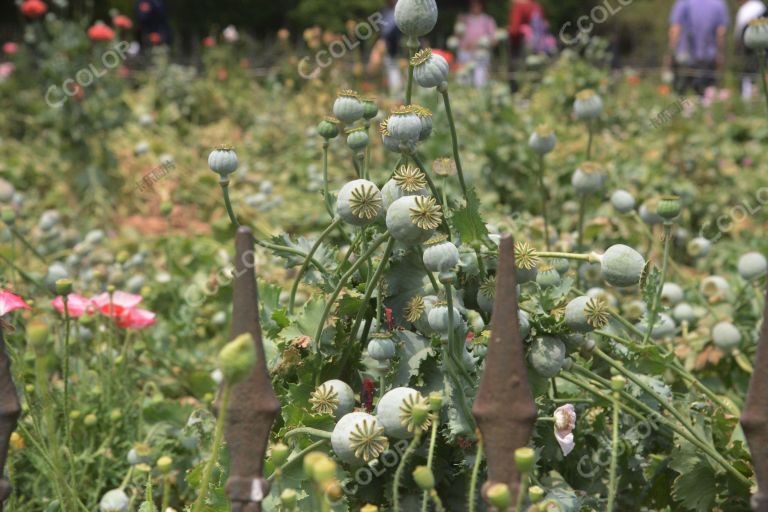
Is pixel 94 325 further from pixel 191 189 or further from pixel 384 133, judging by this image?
pixel 191 189

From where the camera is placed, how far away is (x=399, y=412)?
964 millimetres

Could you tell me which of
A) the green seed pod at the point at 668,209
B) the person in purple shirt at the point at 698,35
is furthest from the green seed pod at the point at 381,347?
the person in purple shirt at the point at 698,35

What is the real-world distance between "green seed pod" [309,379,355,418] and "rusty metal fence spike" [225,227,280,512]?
0.63 feet

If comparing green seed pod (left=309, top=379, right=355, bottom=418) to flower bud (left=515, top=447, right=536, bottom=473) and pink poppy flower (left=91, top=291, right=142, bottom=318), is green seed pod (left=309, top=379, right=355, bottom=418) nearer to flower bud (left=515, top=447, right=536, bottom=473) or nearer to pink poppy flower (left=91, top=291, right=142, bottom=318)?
flower bud (left=515, top=447, right=536, bottom=473)

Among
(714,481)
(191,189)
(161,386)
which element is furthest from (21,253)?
(714,481)

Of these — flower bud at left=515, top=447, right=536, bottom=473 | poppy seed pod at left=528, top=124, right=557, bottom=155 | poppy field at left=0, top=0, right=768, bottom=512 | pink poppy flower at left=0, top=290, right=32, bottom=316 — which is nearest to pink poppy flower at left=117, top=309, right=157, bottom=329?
poppy field at left=0, top=0, right=768, bottom=512

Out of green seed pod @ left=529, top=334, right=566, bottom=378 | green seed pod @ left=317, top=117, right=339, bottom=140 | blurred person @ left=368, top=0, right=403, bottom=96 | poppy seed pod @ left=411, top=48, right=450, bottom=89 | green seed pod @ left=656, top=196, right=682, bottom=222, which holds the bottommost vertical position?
green seed pod @ left=529, top=334, right=566, bottom=378

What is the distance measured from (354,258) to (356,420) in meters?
0.41

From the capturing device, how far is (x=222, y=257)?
2830 mm

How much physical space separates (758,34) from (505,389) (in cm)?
111

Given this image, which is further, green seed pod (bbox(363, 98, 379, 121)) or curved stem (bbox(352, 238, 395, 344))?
green seed pod (bbox(363, 98, 379, 121))

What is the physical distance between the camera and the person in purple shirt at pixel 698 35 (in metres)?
7.32

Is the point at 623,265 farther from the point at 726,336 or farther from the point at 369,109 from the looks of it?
the point at 726,336

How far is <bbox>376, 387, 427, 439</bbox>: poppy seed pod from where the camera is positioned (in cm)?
96
